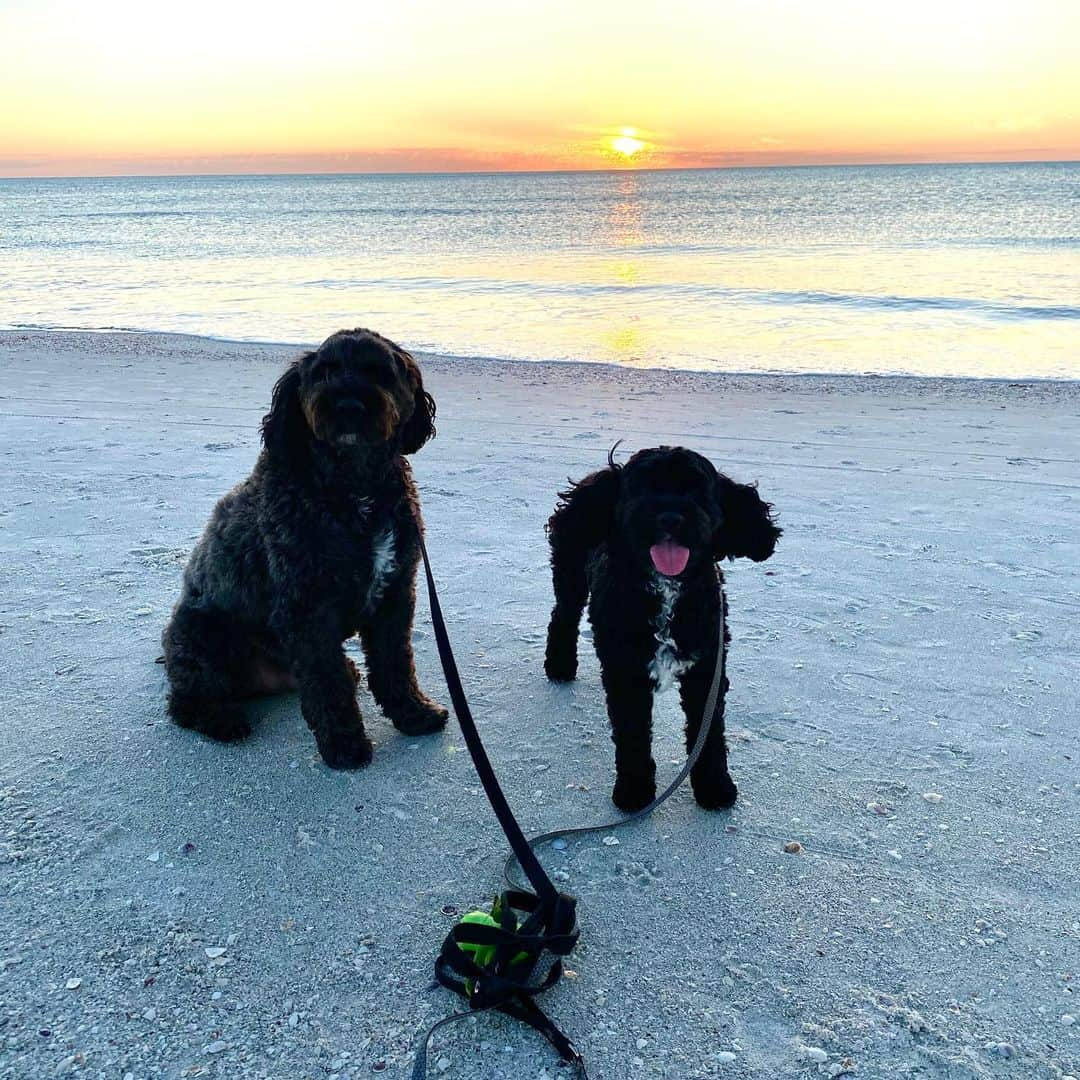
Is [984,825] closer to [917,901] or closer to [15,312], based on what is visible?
[917,901]

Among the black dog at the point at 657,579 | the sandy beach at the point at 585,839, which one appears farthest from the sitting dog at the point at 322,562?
the black dog at the point at 657,579

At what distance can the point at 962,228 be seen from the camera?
45.3m

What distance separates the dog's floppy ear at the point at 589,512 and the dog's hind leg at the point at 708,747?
2.16ft

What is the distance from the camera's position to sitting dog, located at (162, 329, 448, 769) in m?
3.69

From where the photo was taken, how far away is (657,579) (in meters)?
3.39

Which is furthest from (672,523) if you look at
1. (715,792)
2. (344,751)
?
(344,751)

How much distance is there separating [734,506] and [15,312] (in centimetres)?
2383

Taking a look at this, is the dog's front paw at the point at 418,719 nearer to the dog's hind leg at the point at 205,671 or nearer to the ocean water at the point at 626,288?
the dog's hind leg at the point at 205,671

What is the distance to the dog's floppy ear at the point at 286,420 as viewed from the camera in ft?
12.3

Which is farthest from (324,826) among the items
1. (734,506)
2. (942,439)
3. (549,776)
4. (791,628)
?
(942,439)

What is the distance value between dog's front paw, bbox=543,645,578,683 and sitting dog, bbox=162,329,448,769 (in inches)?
24.2

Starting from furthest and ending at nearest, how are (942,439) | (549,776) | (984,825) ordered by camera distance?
(942,439) < (549,776) < (984,825)

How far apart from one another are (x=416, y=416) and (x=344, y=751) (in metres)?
1.47

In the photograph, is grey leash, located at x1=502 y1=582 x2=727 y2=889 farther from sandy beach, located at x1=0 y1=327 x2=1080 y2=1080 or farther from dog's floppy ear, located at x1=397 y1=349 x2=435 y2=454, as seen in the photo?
dog's floppy ear, located at x1=397 y1=349 x2=435 y2=454
